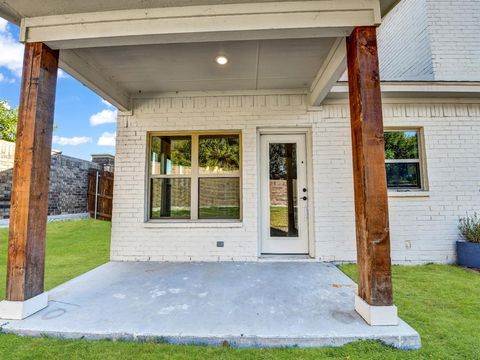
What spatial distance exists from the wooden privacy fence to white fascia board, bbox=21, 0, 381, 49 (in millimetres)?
6556

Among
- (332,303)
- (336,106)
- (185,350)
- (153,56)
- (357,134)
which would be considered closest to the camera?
(185,350)

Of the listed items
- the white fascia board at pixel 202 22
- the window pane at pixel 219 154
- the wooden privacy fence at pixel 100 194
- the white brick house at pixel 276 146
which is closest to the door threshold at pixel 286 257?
the white brick house at pixel 276 146

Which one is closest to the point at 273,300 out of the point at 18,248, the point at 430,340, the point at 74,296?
the point at 430,340

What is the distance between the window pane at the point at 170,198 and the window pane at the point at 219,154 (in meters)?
0.45

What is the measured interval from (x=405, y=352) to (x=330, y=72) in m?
2.90

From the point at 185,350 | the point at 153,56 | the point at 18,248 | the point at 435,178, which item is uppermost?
the point at 153,56

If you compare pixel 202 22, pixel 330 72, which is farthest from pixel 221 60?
pixel 330 72

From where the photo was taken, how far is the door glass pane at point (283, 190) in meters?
4.41

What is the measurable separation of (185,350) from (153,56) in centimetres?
316

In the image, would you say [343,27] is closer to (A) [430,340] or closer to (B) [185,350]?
(A) [430,340]

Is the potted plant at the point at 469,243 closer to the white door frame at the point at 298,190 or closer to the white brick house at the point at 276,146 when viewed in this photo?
the white brick house at the point at 276,146

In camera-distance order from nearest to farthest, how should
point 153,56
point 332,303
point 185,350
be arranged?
point 185,350 < point 332,303 < point 153,56

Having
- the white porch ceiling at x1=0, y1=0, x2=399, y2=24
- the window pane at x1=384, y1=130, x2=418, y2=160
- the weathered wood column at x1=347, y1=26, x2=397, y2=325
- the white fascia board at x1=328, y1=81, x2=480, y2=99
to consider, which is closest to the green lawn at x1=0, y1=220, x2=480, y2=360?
the weathered wood column at x1=347, y1=26, x2=397, y2=325

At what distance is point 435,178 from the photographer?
13.9 ft
